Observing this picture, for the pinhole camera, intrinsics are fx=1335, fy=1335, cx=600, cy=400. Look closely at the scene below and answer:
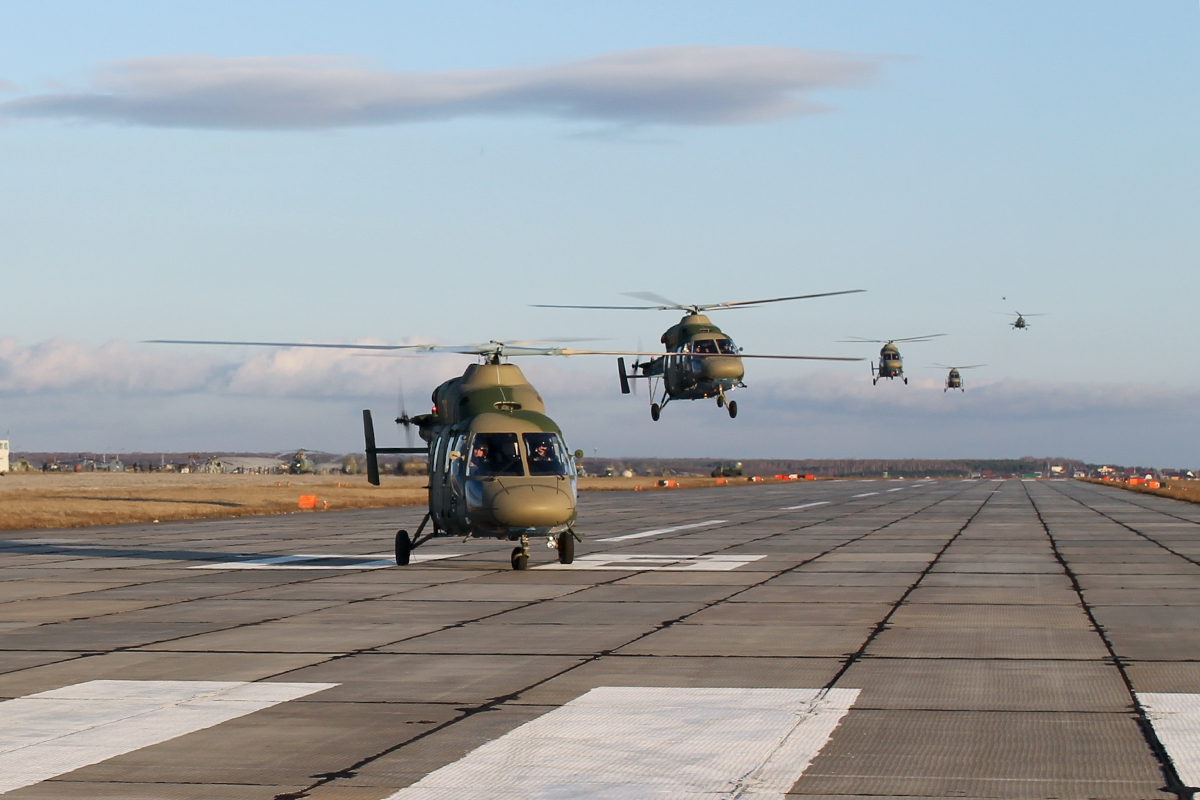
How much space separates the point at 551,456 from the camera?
24.8 meters

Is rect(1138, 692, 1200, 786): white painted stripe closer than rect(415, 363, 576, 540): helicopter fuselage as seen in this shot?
Yes

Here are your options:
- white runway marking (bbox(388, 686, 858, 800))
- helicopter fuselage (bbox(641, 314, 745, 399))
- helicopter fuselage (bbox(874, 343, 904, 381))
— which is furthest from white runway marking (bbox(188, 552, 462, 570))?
helicopter fuselage (bbox(874, 343, 904, 381))

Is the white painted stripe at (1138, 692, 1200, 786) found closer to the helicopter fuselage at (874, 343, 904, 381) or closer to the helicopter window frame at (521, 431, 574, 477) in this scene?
the helicopter window frame at (521, 431, 574, 477)

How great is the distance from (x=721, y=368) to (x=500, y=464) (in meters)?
26.9

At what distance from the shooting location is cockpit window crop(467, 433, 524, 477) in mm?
24359

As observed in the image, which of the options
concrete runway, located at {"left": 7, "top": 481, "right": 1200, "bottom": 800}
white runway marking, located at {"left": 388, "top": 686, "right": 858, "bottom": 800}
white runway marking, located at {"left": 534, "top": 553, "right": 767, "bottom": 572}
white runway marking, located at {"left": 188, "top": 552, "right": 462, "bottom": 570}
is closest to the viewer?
white runway marking, located at {"left": 388, "top": 686, "right": 858, "bottom": 800}

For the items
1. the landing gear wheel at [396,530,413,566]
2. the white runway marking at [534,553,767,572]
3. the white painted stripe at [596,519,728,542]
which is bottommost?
the white runway marking at [534,553,767,572]

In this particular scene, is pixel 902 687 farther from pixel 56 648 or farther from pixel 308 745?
pixel 56 648

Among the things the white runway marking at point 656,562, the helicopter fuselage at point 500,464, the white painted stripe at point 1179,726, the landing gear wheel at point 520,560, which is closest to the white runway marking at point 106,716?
the white painted stripe at point 1179,726

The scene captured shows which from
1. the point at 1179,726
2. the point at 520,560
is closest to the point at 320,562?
the point at 520,560

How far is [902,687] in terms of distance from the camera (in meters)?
12.8

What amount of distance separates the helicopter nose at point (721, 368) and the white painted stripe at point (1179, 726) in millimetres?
38252

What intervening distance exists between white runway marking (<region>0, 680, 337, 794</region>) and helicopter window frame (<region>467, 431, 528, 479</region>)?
11.3 meters

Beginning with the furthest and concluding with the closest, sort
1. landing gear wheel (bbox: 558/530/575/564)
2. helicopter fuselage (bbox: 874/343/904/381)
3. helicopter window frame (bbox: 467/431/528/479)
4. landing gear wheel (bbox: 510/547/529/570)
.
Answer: helicopter fuselage (bbox: 874/343/904/381) < landing gear wheel (bbox: 558/530/575/564) < landing gear wheel (bbox: 510/547/529/570) < helicopter window frame (bbox: 467/431/528/479)
